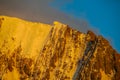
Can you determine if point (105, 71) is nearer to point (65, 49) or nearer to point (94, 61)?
point (94, 61)

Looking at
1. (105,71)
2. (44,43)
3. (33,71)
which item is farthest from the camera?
(44,43)

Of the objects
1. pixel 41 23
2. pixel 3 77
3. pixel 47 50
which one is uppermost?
pixel 41 23

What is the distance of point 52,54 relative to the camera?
128 meters

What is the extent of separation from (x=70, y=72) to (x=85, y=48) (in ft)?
33.9

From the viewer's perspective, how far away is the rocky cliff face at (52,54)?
119m

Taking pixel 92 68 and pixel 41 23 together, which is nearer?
pixel 92 68

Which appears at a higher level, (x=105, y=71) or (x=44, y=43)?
(x=44, y=43)

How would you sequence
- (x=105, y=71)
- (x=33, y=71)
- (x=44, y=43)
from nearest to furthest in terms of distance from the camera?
1. (x=105, y=71)
2. (x=33, y=71)
3. (x=44, y=43)

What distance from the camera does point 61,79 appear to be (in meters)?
120

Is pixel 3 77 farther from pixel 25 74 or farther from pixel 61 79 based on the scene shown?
pixel 61 79

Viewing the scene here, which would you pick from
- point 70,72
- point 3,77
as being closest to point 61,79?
point 70,72

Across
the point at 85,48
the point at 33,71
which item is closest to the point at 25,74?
the point at 33,71

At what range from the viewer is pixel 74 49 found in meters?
128

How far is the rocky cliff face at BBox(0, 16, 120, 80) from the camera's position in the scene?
119188 mm
